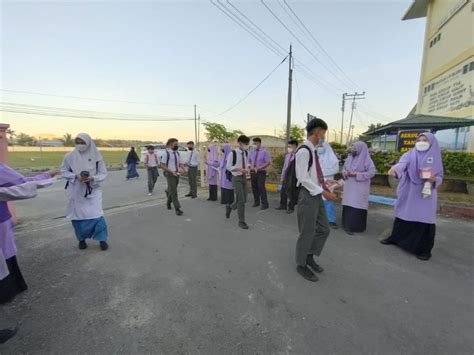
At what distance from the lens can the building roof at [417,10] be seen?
510 inches

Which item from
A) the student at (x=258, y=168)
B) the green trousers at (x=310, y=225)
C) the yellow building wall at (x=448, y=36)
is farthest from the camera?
the yellow building wall at (x=448, y=36)

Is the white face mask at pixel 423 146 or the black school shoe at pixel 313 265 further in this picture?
the white face mask at pixel 423 146

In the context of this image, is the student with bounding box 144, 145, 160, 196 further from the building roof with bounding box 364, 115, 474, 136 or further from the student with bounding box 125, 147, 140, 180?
the building roof with bounding box 364, 115, 474, 136

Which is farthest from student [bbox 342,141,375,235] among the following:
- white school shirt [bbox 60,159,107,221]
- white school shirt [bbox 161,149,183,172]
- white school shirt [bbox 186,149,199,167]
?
white school shirt [bbox 186,149,199,167]

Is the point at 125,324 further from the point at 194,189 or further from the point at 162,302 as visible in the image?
the point at 194,189

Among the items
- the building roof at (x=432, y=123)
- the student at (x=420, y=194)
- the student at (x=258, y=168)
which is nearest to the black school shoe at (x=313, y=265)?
the student at (x=420, y=194)

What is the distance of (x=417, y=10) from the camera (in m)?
13.7

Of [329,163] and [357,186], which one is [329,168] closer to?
[329,163]

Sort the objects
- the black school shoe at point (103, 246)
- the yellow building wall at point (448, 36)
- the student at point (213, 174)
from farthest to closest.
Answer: the yellow building wall at point (448, 36), the student at point (213, 174), the black school shoe at point (103, 246)

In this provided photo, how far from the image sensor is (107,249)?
3.68m

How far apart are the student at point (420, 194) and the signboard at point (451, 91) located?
8173mm

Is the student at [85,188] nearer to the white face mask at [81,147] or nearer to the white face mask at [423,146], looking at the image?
the white face mask at [81,147]

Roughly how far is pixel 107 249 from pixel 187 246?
121 cm

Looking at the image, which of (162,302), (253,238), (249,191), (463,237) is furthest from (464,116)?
(162,302)
